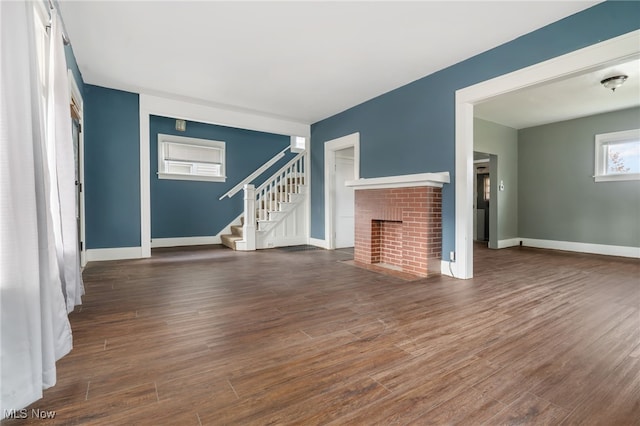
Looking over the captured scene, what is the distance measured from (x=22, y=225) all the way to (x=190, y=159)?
18.5ft

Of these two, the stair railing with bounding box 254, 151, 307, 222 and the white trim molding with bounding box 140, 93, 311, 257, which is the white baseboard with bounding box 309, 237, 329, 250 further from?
the white trim molding with bounding box 140, 93, 311, 257

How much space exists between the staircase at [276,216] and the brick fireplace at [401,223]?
2.09m

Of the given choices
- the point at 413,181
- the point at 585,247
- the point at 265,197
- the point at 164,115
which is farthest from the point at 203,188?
the point at 585,247

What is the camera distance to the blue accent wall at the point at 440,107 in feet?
8.54

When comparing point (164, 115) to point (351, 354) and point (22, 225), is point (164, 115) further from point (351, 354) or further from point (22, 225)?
point (351, 354)

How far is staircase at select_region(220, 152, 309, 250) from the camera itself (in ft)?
19.0

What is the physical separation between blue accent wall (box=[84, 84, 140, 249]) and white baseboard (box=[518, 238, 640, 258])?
26.2ft

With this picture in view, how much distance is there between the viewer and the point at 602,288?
3.14 m

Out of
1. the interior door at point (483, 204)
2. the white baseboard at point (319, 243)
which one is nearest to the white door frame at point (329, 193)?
the white baseboard at point (319, 243)

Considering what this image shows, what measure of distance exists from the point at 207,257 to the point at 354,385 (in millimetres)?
4108

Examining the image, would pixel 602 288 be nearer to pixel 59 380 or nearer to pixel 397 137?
pixel 397 137

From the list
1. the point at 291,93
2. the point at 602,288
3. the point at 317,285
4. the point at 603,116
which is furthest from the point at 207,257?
the point at 603,116

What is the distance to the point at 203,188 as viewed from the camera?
6.66 meters

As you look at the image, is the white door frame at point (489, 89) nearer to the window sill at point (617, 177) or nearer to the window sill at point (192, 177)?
the window sill at point (617, 177)
